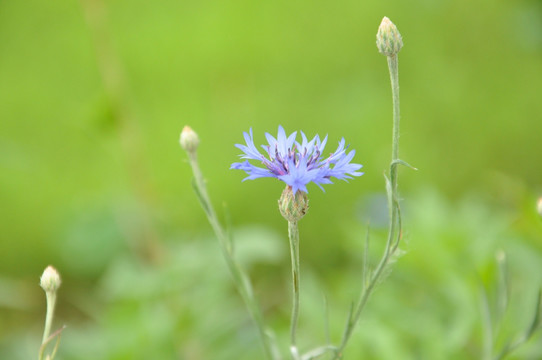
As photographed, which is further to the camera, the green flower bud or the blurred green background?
the blurred green background

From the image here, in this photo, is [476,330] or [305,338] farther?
[305,338]

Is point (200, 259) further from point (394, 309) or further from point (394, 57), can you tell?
point (394, 57)

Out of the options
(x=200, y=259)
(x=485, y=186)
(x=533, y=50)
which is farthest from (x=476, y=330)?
(x=533, y=50)

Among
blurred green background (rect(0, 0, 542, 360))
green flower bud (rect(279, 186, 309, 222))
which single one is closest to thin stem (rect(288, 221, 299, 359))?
green flower bud (rect(279, 186, 309, 222))

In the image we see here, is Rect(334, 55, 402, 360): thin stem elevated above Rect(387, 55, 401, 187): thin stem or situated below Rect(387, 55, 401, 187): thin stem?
below

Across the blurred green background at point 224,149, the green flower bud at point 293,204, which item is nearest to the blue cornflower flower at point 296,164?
the green flower bud at point 293,204

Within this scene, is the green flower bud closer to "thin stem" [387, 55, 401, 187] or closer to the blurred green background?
"thin stem" [387, 55, 401, 187]

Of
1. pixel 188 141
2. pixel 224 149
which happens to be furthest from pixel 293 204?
pixel 224 149
